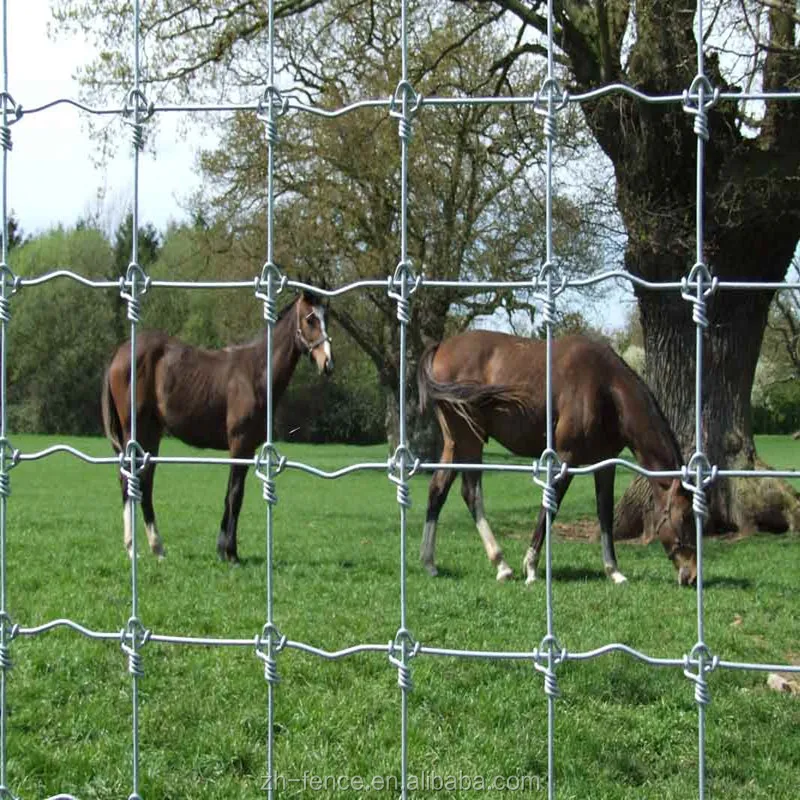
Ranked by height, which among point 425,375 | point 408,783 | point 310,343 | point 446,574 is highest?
point 310,343

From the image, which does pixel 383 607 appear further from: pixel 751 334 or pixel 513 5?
pixel 513 5

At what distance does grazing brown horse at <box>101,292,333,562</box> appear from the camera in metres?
8.55

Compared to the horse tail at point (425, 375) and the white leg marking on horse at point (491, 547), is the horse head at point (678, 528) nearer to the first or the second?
the white leg marking on horse at point (491, 547)

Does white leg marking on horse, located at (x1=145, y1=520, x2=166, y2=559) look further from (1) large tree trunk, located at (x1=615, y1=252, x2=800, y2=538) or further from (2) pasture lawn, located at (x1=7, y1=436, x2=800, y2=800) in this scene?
(1) large tree trunk, located at (x1=615, y1=252, x2=800, y2=538)

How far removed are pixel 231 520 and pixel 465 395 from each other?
193cm

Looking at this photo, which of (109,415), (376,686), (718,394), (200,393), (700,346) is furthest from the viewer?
(718,394)

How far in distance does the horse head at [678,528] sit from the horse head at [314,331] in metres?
2.52

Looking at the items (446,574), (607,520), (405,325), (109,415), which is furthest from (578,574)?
(405,325)

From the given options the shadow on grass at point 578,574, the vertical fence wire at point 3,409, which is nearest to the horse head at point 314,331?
the shadow on grass at point 578,574

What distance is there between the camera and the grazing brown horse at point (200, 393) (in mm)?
8555

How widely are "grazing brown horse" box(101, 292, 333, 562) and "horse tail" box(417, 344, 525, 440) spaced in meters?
0.97

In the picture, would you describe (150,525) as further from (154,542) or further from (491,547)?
(491,547)

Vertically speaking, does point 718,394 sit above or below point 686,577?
above

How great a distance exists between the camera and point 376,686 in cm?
483
